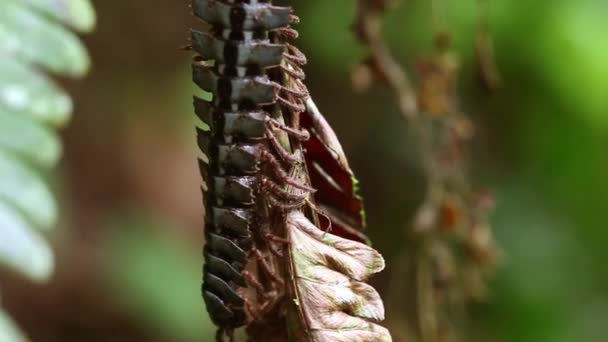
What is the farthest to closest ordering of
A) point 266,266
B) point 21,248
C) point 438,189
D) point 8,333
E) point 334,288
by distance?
1. point 438,189
2. point 266,266
3. point 334,288
4. point 21,248
5. point 8,333

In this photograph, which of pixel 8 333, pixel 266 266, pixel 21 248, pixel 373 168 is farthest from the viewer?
pixel 373 168

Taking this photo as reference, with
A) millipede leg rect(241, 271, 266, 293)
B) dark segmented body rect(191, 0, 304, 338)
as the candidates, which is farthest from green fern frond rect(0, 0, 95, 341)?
millipede leg rect(241, 271, 266, 293)

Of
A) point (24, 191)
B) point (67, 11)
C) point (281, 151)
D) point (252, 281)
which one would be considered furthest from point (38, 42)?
point (252, 281)

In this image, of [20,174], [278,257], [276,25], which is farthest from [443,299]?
[20,174]

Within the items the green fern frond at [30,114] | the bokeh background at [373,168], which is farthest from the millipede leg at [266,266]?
the bokeh background at [373,168]

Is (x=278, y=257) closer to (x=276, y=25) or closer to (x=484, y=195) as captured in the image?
(x=276, y=25)

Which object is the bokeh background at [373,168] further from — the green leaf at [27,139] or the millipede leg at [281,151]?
the green leaf at [27,139]

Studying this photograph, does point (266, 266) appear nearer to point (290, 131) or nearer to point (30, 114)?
point (290, 131)

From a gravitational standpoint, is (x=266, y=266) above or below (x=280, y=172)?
below
